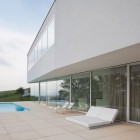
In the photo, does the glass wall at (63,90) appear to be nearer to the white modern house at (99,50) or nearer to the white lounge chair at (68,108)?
the white modern house at (99,50)

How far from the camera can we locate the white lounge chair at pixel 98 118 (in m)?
7.27

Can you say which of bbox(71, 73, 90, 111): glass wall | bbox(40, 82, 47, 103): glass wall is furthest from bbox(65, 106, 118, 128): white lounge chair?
bbox(40, 82, 47, 103): glass wall

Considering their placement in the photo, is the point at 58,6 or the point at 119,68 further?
the point at 58,6

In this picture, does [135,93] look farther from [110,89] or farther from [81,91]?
[81,91]

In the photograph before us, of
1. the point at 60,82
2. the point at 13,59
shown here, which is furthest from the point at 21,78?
the point at 60,82

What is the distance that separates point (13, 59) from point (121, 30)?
21.1m

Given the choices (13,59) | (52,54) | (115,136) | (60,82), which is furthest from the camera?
(13,59)

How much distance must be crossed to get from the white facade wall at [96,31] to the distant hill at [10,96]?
804 inches

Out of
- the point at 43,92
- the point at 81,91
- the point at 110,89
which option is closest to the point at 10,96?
the point at 43,92

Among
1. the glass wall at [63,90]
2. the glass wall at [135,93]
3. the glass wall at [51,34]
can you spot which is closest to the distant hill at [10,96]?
the glass wall at [63,90]

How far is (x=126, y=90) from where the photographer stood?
833 centimetres

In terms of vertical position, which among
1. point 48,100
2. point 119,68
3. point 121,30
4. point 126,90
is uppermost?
point 121,30

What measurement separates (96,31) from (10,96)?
26.8 m

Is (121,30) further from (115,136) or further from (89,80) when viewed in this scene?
(89,80)
